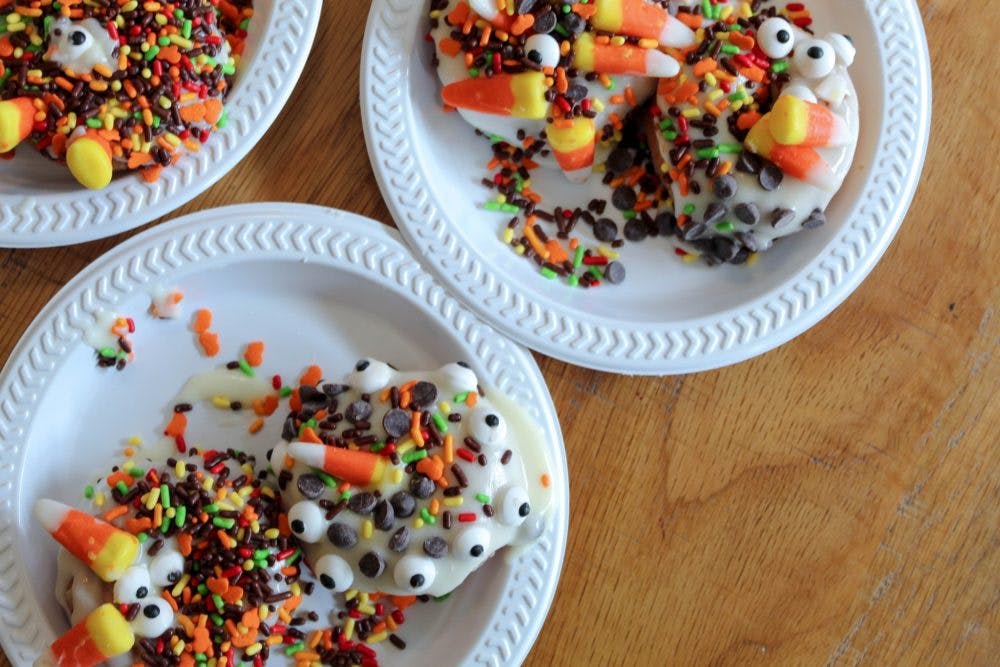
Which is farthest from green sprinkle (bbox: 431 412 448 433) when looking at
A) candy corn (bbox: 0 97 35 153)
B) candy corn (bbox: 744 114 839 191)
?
candy corn (bbox: 0 97 35 153)

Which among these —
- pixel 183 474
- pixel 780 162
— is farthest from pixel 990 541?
pixel 183 474

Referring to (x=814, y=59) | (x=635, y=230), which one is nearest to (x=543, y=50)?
(x=635, y=230)

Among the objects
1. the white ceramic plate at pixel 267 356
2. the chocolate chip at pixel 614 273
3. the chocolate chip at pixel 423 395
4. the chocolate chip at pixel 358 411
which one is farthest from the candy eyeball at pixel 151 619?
the chocolate chip at pixel 614 273

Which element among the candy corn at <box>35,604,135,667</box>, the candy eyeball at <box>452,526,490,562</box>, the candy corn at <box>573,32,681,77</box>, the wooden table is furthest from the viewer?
the wooden table

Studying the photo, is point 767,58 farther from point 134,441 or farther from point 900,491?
point 134,441

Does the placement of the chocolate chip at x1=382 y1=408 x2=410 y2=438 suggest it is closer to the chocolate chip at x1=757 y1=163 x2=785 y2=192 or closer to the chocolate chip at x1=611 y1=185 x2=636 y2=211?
the chocolate chip at x1=611 y1=185 x2=636 y2=211
